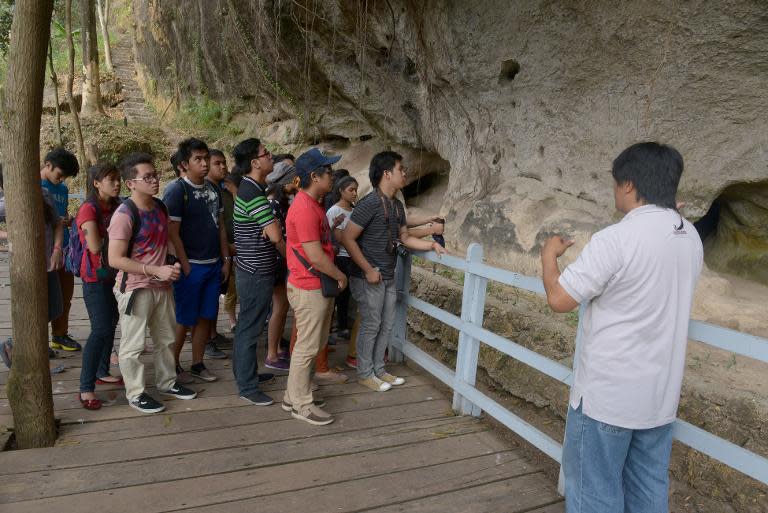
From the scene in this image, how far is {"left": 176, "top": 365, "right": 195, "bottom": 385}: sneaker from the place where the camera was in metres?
4.08

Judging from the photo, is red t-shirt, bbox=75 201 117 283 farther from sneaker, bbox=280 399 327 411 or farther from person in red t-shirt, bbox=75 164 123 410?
sneaker, bbox=280 399 327 411

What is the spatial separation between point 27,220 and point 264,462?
6.01 ft

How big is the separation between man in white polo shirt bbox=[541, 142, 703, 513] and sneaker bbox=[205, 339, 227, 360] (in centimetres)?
335

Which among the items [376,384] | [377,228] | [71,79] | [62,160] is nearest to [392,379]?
[376,384]

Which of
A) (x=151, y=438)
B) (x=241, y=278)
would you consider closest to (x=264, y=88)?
(x=241, y=278)

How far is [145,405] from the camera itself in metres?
3.50

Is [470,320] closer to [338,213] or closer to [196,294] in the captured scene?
[338,213]

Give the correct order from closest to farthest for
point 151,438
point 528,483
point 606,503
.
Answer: point 606,503 < point 528,483 < point 151,438

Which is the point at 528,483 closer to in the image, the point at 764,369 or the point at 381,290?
the point at 381,290

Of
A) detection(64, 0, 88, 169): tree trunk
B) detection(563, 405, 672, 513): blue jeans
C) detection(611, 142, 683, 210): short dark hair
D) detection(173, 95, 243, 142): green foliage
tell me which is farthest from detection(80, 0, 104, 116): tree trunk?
detection(563, 405, 672, 513): blue jeans

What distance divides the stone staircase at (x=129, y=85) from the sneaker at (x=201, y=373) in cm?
1465

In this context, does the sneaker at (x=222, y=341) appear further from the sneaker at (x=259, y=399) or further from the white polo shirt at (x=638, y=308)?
the white polo shirt at (x=638, y=308)

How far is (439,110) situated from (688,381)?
16.6 ft

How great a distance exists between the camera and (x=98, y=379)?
393cm
